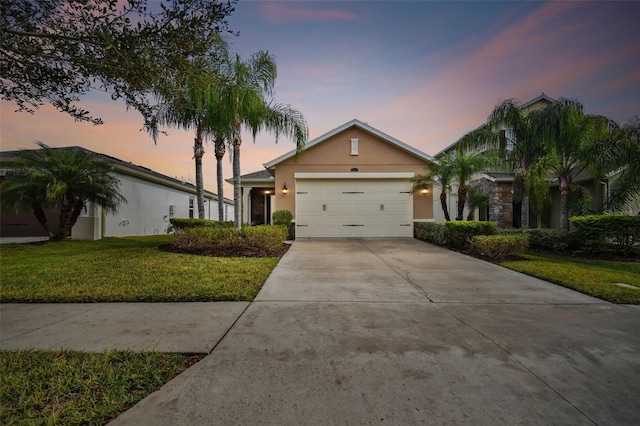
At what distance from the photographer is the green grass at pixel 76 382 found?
1.63 meters

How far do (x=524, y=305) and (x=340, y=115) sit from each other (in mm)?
12694

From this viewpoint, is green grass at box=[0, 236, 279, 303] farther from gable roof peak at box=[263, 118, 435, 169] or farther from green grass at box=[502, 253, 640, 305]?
gable roof peak at box=[263, 118, 435, 169]

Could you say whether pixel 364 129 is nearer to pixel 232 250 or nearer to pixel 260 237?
pixel 260 237

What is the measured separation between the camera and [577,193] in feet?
33.6

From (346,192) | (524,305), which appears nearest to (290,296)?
(524,305)

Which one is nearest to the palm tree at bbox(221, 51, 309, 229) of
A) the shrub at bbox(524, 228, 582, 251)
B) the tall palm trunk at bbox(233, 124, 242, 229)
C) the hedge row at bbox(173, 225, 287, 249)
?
the tall palm trunk at bbox(233, 124, 242, 229)

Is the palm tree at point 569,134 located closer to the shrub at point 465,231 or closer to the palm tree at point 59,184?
the shrub at point 465,231

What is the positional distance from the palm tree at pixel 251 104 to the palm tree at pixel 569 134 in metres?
8.77


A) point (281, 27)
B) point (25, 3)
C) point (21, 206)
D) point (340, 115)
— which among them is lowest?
point (21, 206)

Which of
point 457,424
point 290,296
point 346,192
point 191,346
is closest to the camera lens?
point 457,424

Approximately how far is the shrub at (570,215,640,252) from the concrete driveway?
5612 millimetres

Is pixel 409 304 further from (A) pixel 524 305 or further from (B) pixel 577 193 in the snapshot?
(B) pixel 577 193

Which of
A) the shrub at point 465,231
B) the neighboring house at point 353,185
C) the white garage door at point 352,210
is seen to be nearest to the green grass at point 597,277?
the shrub at point 465,231

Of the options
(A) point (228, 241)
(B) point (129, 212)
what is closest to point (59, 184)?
(B) point (129, 212)
